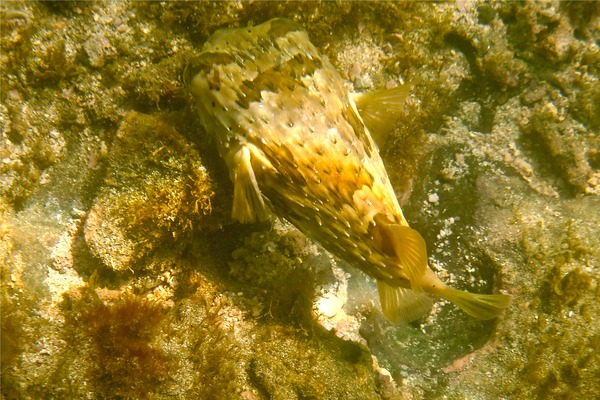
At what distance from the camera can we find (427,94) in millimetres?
3752

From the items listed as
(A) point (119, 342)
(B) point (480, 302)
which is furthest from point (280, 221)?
(B) point (480, 302)

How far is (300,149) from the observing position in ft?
7.84

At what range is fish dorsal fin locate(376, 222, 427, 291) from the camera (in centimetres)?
231

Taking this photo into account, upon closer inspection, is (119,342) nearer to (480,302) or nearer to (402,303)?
(402,303)

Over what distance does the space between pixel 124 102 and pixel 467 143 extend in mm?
3275

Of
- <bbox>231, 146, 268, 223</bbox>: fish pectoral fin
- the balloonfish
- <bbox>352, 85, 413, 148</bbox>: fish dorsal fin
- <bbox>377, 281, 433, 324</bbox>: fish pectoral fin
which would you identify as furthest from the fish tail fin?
<bbox>231, 146, 268, 223</bbox>: fish pectoral fin

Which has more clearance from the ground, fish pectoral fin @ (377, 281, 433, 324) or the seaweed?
fish pectoral fin @ (377, 281, 433, 324)

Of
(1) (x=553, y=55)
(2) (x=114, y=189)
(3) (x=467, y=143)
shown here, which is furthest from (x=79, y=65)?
(1) (x=553, y=55)

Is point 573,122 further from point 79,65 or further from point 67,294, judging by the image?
point 67,294

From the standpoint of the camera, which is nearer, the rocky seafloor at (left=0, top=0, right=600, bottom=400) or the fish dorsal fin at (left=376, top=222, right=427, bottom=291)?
the fish dorsal fin at (left=376, top=222, right=427, bottom=291)

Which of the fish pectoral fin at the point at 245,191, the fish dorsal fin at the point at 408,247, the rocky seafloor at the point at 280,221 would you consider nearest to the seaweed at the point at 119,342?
the rocky seafloor at the point at 280,221

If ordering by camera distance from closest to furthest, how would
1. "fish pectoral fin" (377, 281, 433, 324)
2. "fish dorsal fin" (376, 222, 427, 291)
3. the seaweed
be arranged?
"fish dorsal fin" (376, 222, 427, 291) → the seaweed → "fish pectoral fin" (377, 281, 433, 324)

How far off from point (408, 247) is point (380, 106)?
3.86 ft

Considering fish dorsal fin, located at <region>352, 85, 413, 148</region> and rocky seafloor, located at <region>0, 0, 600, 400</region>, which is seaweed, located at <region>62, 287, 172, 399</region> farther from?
fish dorsal fin, located at <region>352, 85, 413, 148</region>
